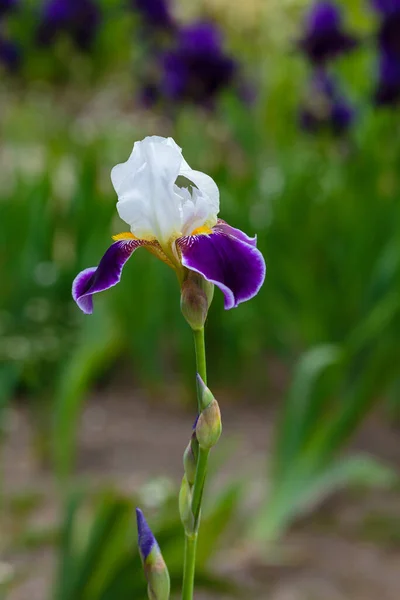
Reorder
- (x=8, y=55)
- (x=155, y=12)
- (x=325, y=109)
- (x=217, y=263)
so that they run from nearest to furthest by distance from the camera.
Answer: (x=217, y=263) → (x=325, y=109) → (x=155, y=12) → (x=8, y=55)

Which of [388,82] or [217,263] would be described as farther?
[388,82]

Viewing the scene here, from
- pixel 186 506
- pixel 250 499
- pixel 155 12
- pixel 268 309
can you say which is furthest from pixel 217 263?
pixel 155 12

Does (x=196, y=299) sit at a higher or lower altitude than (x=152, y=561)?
higher

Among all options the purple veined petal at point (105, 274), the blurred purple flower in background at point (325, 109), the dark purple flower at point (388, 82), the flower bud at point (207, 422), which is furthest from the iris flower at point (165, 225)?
the blurred purple flower in background at point (325, 109)

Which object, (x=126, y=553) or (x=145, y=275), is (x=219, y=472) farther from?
(x=126, y=553)

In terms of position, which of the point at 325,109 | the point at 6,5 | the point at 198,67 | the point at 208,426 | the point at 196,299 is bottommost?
the point at 208,426

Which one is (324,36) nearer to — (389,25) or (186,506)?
(389,25)
